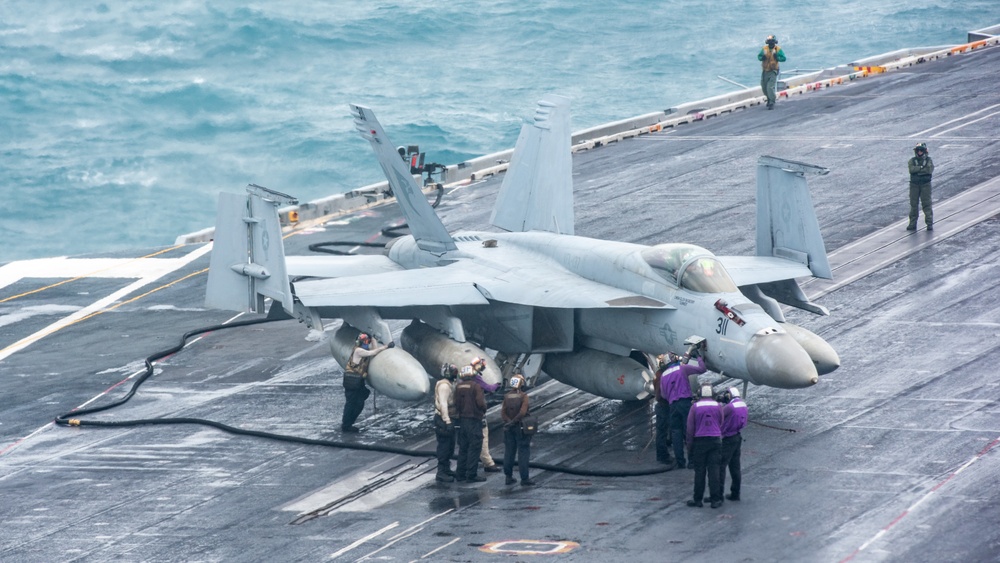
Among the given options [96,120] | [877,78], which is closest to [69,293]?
[877,78]

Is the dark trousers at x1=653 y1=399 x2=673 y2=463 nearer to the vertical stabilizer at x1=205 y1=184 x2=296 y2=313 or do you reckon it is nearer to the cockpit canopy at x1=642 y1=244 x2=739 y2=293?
the cockpit canopy at x1=642 y1=244 x2=739 y2=293

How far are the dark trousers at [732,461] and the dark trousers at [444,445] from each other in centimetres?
416

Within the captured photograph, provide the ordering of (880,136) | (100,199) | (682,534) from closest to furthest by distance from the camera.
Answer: (682,534), (880,136), (100,199)

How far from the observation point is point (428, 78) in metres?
88.9

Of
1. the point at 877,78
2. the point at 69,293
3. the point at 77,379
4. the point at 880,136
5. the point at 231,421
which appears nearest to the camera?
the point at 231,421

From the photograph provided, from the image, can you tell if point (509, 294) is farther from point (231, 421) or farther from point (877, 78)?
point (877, 78)

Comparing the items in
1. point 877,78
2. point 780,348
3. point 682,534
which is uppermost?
point 877,78

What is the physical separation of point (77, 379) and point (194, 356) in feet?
8.15

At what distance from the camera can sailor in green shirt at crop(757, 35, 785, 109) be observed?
42250 millimetres

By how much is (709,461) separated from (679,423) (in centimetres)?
169

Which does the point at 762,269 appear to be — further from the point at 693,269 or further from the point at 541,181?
the point at 541,181

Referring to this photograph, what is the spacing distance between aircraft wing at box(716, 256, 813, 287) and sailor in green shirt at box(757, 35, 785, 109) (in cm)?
2087

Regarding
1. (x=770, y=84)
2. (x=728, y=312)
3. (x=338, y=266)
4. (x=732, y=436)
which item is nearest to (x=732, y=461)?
(x=732, y=436)

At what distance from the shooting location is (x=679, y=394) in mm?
18000
